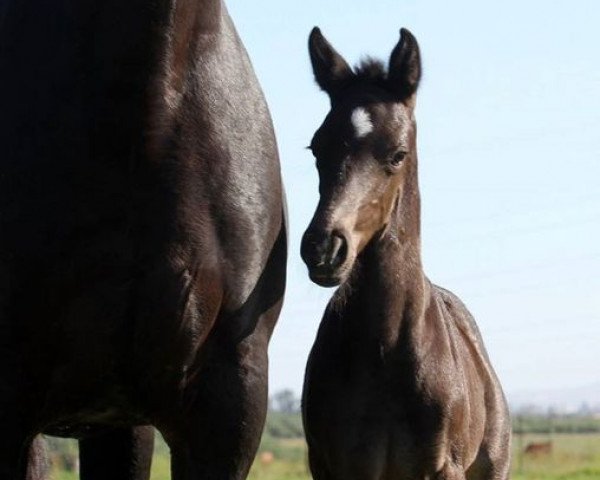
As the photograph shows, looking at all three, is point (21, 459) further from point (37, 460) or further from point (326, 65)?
point (326, 65)

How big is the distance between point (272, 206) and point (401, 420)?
301 centimetres

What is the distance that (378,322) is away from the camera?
5953mm

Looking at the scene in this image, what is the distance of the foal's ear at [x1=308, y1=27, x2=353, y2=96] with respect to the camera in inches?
227

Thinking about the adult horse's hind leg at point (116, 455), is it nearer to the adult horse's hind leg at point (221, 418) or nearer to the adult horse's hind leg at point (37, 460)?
the adult horse's hind leg at point (37, 460)

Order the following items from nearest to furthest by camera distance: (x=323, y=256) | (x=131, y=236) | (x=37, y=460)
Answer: (x=131, y=236) → (x=37, y=460) → (x=323, y=256)

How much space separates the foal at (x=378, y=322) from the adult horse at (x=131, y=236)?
250 centimetres

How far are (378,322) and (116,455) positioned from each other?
2.84m

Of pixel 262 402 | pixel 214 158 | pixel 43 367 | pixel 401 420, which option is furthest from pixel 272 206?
pixel 401 420

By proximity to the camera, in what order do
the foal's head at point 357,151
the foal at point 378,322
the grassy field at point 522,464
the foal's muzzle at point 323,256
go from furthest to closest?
the grassy field at point 522,464 → the foal at point 378,322 → the foal's head at point 357,151 → the foal's muzzle at point 323,256

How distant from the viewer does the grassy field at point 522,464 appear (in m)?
20.8

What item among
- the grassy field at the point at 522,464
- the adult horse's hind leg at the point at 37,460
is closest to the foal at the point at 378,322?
the adult horse's hind leg at the point at 37,460

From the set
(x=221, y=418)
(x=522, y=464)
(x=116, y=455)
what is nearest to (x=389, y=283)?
(x=116, y=455)

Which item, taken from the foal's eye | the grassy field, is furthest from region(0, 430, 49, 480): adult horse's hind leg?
the grassy field

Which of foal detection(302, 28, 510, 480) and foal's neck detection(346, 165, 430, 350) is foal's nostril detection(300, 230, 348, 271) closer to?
foal detection(302, 28, 510, 480)
